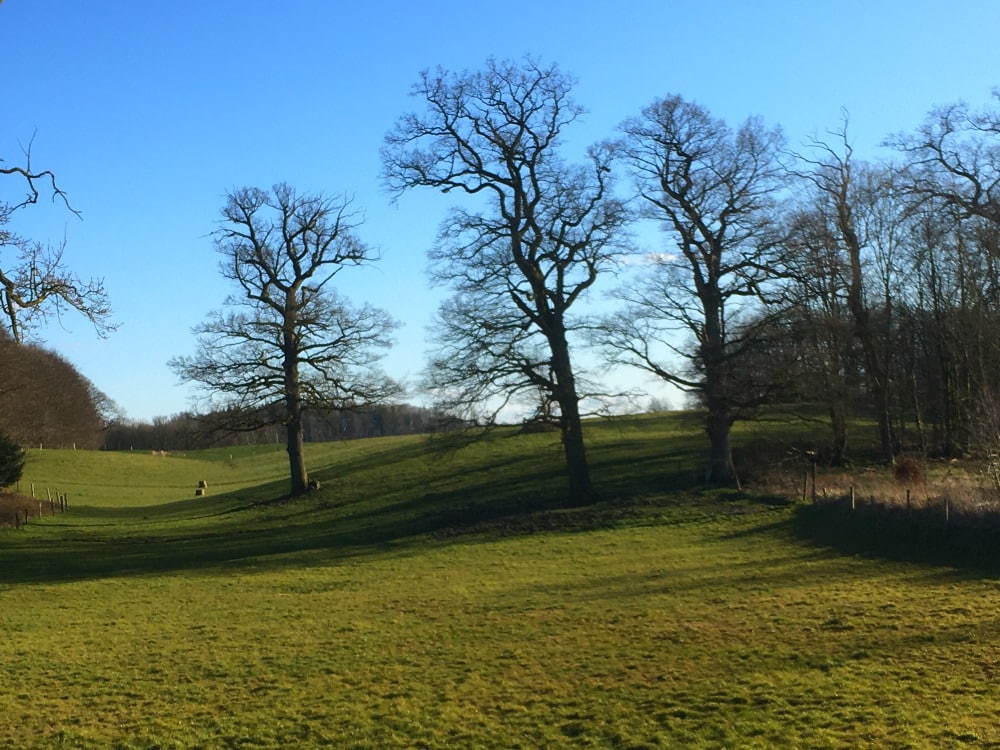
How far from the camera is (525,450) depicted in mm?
43875

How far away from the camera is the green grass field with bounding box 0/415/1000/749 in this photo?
872cm

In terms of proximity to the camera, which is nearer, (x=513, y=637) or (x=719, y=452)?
(x=513, y=637)

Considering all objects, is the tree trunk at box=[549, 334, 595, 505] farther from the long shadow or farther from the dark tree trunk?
the dark tree trunk

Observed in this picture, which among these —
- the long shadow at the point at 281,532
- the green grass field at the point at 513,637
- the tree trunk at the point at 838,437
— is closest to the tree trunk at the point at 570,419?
the long shadow at the point at 281,532

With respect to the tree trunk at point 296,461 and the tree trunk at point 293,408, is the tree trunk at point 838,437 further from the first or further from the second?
the tree trunk at point 296,461

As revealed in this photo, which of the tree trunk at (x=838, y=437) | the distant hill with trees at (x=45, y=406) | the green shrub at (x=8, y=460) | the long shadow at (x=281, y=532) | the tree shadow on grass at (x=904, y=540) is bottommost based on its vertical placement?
the tree shadow on grass at (x=904, y=540)

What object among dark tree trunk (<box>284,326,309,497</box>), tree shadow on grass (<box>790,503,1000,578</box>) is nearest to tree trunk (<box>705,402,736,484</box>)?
tree shadow on grass (<box>790,503,1000,578</box>)

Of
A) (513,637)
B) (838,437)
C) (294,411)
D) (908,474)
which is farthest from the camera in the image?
(294,411)

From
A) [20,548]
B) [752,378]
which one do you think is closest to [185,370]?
[20,548]

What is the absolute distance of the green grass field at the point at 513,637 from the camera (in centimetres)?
872

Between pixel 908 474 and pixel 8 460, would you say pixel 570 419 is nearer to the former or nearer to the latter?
pixel 908 474

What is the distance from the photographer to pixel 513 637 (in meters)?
13.0

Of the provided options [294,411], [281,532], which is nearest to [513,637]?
[281,532]

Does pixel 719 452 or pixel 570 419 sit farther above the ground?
pixel 570 419
